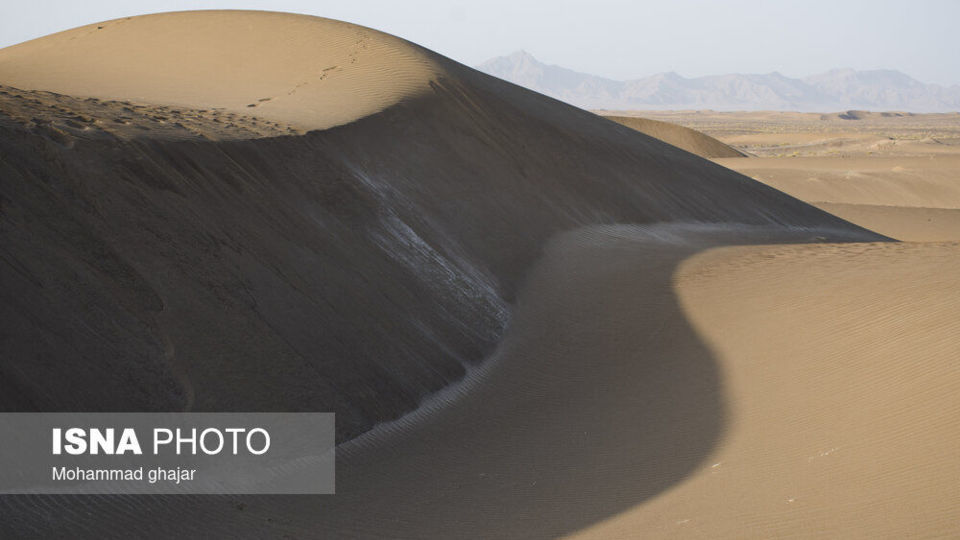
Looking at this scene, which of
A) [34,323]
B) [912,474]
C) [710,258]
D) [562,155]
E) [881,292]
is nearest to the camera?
[912,474]

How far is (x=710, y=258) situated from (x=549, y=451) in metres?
8.01

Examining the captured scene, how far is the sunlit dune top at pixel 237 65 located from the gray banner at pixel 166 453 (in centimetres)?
790

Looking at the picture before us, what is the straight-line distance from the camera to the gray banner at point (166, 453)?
22.6 feet

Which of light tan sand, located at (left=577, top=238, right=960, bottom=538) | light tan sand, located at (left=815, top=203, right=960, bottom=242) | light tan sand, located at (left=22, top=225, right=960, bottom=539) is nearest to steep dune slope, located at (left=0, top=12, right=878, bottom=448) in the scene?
light tan sand, located at (left=22, top=225, right=960, bottom=539)

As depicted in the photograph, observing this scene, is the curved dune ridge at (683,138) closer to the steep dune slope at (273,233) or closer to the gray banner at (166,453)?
the steep dune slope at (273,233)

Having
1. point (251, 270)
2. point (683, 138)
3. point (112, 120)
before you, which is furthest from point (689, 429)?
point (683, 138)

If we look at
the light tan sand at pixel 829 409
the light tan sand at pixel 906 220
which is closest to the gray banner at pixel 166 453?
the light tan sand at pixel 829 409

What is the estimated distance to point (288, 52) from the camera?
22203mm

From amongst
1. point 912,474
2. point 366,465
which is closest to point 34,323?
point 366,465

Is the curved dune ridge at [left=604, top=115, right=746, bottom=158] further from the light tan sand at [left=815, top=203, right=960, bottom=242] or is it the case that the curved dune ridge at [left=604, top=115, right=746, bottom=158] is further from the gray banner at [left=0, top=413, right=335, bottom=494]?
the gray banner at [left=0, top=413, right=335, bottom=494]

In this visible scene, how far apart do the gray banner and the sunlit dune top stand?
7903 millimetres

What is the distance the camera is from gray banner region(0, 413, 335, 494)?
6898mm

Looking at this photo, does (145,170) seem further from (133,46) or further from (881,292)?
(133,46)

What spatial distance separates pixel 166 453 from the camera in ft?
25.0
